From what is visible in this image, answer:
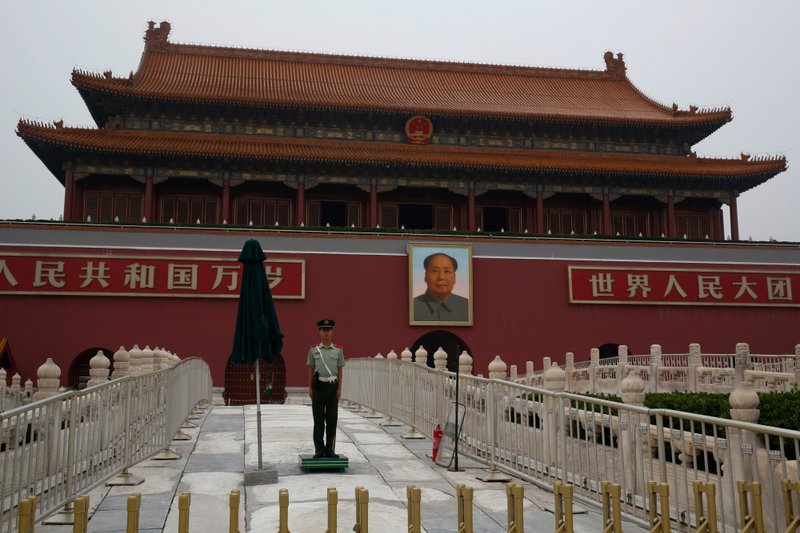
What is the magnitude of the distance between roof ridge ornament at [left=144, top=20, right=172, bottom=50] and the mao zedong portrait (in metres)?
14.9

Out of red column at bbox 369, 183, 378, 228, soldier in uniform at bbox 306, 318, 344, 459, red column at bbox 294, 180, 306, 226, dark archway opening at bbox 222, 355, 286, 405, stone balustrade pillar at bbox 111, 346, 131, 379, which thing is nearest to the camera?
soldier in uniform at bbox 306, 318, 344, 459

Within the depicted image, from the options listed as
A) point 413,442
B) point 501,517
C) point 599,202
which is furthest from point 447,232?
point 501,517

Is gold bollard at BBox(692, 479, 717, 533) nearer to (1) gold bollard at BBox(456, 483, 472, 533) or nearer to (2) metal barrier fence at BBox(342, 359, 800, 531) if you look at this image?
(2) metal barrier fence at BBox(342, 359, 800, 531)

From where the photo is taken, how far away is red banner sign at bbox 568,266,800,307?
2327 centimetres

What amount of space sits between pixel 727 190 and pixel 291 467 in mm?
23077

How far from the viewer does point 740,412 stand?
608cm

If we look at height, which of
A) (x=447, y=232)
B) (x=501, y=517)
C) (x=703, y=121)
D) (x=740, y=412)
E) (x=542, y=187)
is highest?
(x=703, y=121)

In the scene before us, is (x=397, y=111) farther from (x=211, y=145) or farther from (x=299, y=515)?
(x=299, y=515)

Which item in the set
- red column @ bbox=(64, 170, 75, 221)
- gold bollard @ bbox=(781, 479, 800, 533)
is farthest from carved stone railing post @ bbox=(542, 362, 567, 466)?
red column @ bbox=(64, 170, 75, 221)

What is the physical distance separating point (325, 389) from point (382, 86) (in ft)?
75.0

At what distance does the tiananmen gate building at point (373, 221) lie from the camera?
831 inches

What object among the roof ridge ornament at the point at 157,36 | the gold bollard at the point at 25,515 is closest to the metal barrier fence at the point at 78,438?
the gold bollard at the point at 25,515

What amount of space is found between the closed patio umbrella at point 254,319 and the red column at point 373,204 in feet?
53.6

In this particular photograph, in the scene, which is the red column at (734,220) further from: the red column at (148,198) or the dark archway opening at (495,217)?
the red column at (148,198)
